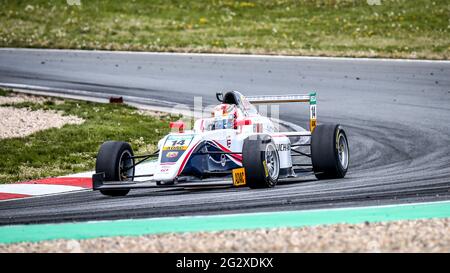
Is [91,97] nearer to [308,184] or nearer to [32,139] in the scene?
[32,139]

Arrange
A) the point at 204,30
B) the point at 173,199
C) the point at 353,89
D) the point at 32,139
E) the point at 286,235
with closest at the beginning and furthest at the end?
the point at 286,235
the point at 173,199
the point at 32,139
the point at 353,89
the point at 204,30

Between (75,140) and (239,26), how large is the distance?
15581 millimetres

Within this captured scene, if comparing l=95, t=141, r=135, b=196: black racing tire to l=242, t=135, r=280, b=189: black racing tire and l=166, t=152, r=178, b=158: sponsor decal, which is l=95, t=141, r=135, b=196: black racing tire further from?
l=242, t=135, r=280, b=189: black racing tire

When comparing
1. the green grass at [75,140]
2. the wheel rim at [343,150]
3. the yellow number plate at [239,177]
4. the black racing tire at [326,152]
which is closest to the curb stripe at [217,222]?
the yellow number plate at [239,177]

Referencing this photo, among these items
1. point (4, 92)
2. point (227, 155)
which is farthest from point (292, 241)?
point (4, 92)

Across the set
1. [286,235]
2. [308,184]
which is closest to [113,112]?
[308,184]

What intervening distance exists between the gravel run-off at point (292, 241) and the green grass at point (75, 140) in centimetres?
572

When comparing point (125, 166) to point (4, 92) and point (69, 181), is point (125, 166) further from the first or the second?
point (4, 92)

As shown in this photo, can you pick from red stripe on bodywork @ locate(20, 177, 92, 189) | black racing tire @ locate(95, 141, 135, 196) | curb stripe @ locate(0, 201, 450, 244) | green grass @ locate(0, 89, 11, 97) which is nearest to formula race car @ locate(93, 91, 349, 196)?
black racing tire @ locate(95, 141, 135, 196)

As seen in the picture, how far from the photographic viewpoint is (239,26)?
30359 mm

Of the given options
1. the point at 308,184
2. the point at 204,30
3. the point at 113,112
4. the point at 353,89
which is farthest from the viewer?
the point at 204,30

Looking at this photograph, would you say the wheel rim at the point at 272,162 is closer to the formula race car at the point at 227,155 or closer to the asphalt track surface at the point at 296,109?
the formula race car at the point at 227,155

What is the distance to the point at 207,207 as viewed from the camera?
30.4 ft
